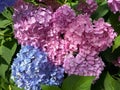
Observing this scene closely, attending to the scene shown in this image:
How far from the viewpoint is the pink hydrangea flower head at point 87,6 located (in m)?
1.76

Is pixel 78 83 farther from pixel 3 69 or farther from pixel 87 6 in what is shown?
pixel 3 69

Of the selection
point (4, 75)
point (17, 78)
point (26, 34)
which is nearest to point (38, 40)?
point (26, 34)

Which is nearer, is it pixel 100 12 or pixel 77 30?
pixel 77 30

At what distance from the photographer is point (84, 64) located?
1646mm

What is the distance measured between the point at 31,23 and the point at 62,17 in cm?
12

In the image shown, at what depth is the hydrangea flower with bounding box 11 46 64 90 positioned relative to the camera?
165 cm

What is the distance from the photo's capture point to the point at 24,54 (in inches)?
65.7

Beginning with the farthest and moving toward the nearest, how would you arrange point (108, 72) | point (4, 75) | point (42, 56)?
point (4, 75)
point (108, 72)
point (42, 56)

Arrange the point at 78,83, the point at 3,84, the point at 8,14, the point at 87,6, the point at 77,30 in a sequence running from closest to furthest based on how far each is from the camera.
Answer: the point at 78,83 < the point at 77,30 < the point at 87,6 < the point at 3,84 < the point at 8,14

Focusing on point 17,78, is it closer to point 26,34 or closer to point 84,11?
point 26,34

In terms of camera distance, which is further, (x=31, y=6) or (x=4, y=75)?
(x=4, y=75)

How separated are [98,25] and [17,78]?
1.22ft

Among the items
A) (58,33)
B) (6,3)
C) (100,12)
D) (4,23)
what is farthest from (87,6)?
(4,23)

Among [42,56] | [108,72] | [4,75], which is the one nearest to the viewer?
[42,56]
